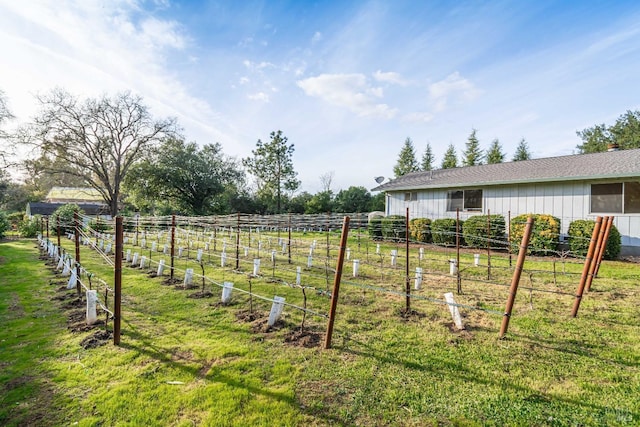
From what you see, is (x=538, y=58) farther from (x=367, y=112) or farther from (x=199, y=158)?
Result: (x=199, y=158)

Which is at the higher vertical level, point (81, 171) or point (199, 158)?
point (199, 158)

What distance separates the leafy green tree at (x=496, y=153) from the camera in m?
34.1

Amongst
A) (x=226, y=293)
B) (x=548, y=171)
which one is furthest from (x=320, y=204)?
(x=226, y=293)

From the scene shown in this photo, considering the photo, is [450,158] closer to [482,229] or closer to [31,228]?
[482,229]

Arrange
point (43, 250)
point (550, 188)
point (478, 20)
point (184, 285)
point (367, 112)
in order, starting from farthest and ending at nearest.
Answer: point (367, 112) → point (43, 250) → point (550, 188) → point (478, 20) → point (184, 285)

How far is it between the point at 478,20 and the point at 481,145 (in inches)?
1296

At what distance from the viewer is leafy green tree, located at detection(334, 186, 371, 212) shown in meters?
28.6

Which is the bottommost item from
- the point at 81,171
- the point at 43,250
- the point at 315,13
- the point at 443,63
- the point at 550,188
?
the point at 43,250

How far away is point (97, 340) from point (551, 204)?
1386 centimetres

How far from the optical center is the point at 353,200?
28922mm

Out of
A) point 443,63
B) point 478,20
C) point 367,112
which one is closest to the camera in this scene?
point 478,20

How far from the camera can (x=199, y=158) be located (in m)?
28.4

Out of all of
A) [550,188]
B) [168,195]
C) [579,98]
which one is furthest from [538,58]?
[168,195]

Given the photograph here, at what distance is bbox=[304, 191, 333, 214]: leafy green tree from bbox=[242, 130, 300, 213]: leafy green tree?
Answer: 4.55 metres
